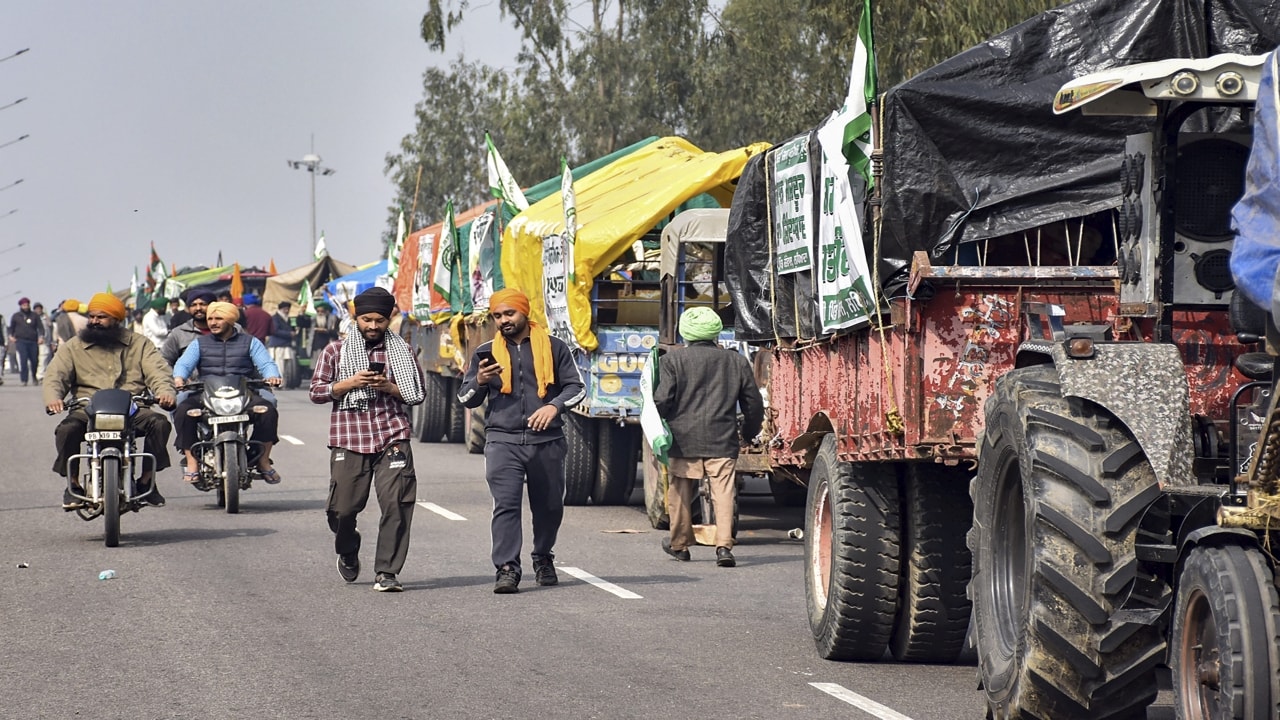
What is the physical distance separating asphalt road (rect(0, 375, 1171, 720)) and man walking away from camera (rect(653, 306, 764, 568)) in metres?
0.40

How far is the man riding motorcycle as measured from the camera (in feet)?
51.2

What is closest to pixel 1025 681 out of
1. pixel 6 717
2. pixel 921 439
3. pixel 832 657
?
pixel 921 439

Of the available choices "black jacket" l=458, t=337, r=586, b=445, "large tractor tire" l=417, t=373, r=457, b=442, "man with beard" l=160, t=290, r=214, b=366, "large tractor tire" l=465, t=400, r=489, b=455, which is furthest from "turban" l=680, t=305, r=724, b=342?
"large tractor tire" l=417, t=373, r=457, b=442

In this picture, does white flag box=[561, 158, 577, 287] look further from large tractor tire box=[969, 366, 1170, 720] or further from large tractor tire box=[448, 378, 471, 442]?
large tractor tire box=[969, 366, 1170, 720]

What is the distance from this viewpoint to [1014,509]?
6594 millimetres

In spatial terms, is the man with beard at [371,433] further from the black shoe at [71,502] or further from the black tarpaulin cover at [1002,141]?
the black tarpaulin cover at [1002,141]

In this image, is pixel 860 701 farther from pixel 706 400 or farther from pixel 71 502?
pixel 71 502

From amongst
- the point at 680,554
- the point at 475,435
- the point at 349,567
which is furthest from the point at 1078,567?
the point at 475,435

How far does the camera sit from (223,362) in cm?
1569

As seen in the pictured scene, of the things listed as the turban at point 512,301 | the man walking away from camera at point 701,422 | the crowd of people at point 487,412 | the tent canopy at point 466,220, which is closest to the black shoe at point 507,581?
the crowd of people at point 487,412

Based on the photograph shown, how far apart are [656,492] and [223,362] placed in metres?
3.93

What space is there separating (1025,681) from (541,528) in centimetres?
592

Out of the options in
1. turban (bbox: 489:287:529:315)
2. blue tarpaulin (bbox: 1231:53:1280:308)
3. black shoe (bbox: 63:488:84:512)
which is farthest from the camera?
black shoe (bbox: 63:488:84:512)

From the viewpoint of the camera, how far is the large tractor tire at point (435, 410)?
25.4m
